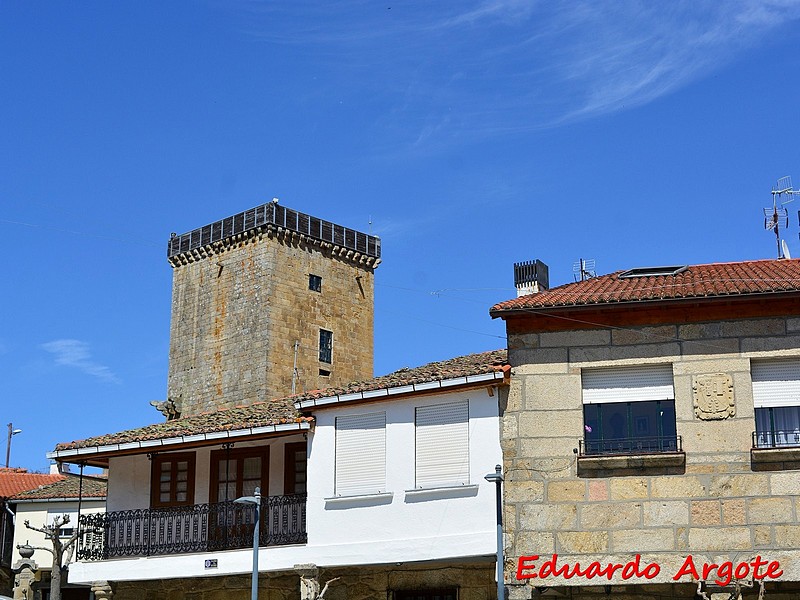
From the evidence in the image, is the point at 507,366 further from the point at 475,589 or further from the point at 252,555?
the point at 252,555

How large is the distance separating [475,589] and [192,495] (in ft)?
20.5

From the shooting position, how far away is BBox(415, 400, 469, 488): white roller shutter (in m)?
21.2

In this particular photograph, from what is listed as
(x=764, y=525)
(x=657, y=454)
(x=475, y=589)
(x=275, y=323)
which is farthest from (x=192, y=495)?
(x=275, y=323)

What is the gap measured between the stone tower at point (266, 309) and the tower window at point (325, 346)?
43 mm

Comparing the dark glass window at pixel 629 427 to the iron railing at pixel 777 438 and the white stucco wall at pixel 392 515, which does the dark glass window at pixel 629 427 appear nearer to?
the iron railing at pixel 777 438

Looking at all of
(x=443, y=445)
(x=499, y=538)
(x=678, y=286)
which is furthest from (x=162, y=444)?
(x=678, y=286)

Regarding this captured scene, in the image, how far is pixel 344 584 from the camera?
23.1m

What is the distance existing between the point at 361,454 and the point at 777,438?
723 centimetres

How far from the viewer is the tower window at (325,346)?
173ft

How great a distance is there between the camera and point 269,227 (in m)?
52.7

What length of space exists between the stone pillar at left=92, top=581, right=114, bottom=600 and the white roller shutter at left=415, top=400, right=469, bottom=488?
7.20m

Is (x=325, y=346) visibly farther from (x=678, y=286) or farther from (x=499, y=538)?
(x=499, y=538)

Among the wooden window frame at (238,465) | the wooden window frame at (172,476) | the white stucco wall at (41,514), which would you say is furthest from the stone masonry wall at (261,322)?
the wooden window frame at (238,465)
